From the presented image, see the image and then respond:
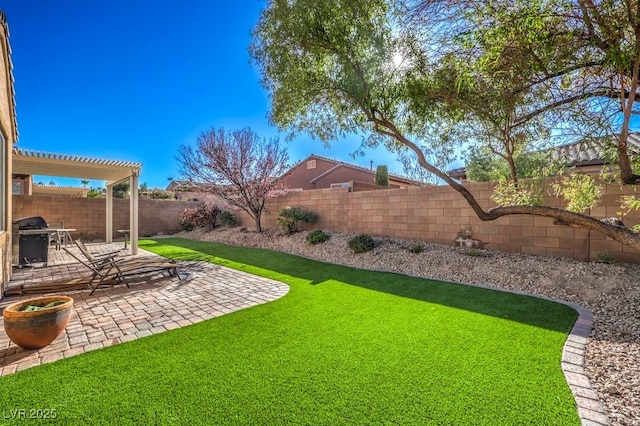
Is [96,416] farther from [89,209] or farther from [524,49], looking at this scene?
[89,209]

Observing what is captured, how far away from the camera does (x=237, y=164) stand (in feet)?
47.1

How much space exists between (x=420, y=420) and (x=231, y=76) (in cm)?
1242

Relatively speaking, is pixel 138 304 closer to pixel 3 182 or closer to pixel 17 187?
pixel 3 182

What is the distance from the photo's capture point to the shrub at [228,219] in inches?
721

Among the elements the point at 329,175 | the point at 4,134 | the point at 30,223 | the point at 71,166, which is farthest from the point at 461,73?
the point at 329,175

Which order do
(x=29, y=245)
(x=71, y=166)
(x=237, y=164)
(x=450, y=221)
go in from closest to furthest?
(x=29, y=245) → (x=450, y=221) → (x=71, y=166) → (x=237, y=164)

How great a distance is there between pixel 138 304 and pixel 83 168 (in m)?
9.62

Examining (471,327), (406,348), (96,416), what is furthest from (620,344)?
(96,416)

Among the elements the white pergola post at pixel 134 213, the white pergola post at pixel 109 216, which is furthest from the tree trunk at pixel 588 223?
the white pergola post at pixel 109 216

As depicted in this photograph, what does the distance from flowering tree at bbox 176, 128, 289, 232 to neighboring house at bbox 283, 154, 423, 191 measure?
8.43 metres

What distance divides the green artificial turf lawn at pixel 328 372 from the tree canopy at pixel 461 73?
2.31 m

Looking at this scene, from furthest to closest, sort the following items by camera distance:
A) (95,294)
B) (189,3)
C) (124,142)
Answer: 1. (124,142)
2. (189,3)
3. (95,294)

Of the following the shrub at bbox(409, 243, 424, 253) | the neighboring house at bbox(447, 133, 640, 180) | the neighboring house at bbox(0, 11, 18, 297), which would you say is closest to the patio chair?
the neighboring house at bbox(0, 11, 18, 297)

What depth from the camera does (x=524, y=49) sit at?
4297mm
